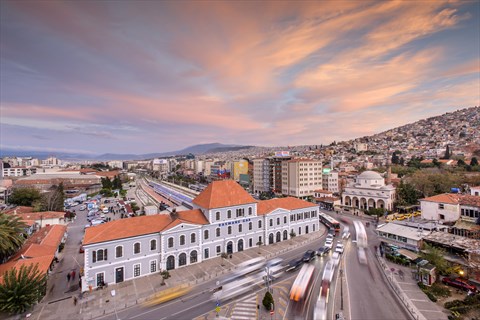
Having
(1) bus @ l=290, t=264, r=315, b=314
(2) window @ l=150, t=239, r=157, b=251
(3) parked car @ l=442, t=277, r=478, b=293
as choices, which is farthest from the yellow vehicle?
(3) parked car @ l=442, t=277, r=478, b=293

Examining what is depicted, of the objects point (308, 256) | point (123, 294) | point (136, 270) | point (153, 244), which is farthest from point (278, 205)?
point (123, 294)

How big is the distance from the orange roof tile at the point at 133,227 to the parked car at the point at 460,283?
3010 centimetres

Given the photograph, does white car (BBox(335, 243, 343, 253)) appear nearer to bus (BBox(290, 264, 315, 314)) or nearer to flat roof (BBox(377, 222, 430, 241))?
flat roof (BBox(377, 222, 430, 241))

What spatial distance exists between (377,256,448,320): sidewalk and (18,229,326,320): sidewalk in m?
14.2

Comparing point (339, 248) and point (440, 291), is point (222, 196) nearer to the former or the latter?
point (339, 248)

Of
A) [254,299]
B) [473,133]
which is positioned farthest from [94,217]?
[473,133]

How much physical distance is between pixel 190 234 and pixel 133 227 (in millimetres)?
7526

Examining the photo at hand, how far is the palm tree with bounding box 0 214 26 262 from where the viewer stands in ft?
92.9

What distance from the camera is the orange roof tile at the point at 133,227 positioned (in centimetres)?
2801

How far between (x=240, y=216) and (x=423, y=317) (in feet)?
79.2

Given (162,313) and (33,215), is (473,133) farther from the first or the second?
(33,215)

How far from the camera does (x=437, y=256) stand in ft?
91.5

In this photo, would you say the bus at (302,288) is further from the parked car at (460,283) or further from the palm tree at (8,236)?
the palm tree at (8,236)

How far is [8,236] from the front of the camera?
2930 cm
